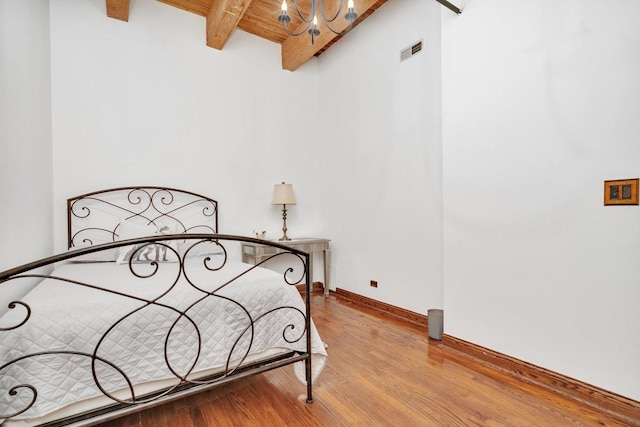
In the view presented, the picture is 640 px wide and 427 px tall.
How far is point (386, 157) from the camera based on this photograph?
3268 millimetres

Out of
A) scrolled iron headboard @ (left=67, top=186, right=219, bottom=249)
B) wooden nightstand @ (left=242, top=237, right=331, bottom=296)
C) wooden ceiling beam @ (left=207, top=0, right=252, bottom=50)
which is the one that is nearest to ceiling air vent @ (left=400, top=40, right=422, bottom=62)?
wooden ceiling beam @ (left=207, top=0, right=252, bottom=50)

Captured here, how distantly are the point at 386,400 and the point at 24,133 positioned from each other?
9.50ft

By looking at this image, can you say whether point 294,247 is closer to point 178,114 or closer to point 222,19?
point 178,114

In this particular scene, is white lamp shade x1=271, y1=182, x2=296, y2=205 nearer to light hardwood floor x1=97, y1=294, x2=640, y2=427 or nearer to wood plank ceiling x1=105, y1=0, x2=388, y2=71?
wood plank ceiling x1=105, y1=0, x2=388, y2=71

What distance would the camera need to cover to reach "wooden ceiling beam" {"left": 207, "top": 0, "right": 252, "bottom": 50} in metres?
2.91

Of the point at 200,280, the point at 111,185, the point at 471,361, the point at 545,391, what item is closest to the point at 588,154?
the point at 545,391

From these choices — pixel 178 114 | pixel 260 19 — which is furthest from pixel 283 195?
pixel 260 19

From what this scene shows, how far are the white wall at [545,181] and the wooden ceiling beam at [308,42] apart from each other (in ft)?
3.00

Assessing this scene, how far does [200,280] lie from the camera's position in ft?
5.93

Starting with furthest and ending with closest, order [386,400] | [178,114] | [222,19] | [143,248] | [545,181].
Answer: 1. [178,114]
2. [222,19]
3. [143,248]
4. [545,181]
5. [386,400]

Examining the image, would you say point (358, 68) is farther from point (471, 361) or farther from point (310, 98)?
point (471, 361)

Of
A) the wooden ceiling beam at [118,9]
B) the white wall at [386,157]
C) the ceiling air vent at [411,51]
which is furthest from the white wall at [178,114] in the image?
the ceiling air vent at [411,51]

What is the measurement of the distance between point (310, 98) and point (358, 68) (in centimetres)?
88

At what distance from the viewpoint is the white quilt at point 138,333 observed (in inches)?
48.3
